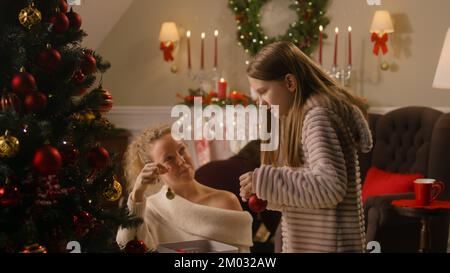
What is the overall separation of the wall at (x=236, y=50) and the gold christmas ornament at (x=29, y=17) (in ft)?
8.93

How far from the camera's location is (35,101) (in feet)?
4.29

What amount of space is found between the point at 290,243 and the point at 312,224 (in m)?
0.07

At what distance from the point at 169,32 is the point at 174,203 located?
7.57 ft

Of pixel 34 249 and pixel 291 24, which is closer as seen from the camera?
pixel 34 249

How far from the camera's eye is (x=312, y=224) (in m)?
1.57

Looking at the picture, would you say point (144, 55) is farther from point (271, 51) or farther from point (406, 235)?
point (271, 51)

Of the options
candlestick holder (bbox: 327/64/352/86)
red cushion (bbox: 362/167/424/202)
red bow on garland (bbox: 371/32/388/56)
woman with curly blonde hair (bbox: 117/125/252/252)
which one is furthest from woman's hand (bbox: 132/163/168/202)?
red bow on garland (bbox: 371/32/388/56)

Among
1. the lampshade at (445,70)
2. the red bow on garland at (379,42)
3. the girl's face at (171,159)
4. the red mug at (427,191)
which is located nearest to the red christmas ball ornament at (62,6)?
the girl's face at (171,159)

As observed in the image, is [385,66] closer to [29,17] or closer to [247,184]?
[247,184]

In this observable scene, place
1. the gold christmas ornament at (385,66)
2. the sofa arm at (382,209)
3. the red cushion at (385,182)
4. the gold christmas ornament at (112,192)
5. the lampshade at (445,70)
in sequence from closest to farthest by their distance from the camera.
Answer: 1. the gold christmas ornament at (112,192)
2. the lampshade at (445,70)
3. the sofa arm at (382,209)
4. the red cushion at (385,182)
5. the gold christmas ornament at (385,66)

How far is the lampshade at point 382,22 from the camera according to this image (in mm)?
3783

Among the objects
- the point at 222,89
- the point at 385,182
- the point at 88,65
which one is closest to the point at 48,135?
the point at 88,65

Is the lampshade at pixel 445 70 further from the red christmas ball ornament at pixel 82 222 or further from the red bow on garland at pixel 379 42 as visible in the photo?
the red christmas ball ornament at pixel 82 222
